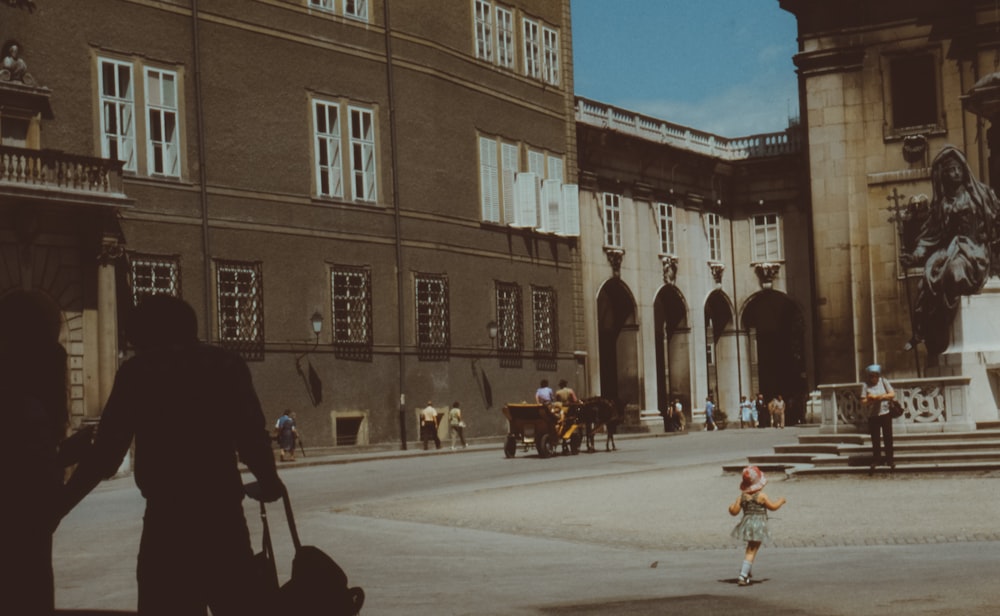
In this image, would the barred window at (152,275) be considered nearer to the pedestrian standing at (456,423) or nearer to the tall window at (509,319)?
the pedestrian standing at (456,423)

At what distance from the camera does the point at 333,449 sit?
39438mm

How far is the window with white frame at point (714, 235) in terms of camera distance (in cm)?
6353

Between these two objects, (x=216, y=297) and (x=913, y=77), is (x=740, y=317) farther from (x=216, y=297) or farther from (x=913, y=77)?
(x=216, y=297)

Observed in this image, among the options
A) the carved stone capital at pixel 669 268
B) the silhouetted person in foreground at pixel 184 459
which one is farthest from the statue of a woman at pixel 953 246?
the carved stone capital at pixel 669 268

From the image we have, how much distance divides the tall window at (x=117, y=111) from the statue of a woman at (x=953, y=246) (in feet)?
55.1

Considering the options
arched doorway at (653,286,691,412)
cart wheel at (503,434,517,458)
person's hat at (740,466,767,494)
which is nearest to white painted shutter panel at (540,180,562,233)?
arched doorway at (653,286,691,412)

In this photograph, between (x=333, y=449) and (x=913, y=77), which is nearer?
(x=333, y=449)

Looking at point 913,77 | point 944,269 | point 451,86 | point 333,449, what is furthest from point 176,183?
point 913,77

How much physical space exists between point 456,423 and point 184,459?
36648mm

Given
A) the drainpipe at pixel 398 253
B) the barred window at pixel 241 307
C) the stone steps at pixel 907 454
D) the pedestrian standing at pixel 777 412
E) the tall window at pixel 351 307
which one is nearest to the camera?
the stone steps at pixel 907 454

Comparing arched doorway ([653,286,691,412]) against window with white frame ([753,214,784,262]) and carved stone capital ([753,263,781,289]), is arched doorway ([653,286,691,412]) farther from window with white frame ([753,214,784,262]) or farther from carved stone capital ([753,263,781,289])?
window with white frame ([753,214,784,262])

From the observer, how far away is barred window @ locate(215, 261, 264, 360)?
3684 centimetres

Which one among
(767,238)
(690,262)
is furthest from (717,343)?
(690,262)

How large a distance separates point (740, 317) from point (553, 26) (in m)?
17.7
